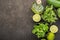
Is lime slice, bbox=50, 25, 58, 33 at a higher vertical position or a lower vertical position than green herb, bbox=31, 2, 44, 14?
lower

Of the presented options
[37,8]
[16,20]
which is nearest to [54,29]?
[37,8]

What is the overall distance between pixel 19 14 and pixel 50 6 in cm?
25

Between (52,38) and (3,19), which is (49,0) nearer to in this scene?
(52,38)

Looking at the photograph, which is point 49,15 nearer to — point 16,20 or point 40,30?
point 40,30

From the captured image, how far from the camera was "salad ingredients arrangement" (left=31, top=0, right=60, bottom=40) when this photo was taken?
4.00 feet

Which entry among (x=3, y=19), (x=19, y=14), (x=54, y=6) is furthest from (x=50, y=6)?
(x=3, y=19)

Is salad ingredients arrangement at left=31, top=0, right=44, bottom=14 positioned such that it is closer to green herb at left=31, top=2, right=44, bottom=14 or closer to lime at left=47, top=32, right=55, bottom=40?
green herb at left=31, top=2, right=44, bottom=14

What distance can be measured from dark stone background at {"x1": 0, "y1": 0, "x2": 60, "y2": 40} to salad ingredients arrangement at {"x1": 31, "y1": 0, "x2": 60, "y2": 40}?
6 centimetres

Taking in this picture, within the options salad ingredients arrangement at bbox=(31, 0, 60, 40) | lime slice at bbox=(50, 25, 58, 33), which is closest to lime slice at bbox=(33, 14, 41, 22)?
salad ingredients arrangement at bbox=(31, 0, 60, 40)

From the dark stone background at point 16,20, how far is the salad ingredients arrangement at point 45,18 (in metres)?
0.06

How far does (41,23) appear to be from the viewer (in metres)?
1.24

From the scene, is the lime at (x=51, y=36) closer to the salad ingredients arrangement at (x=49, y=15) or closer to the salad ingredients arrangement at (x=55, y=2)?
the salad ingredients arrangement at (x=49, y=15)

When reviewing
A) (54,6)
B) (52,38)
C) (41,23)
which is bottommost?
(52,38)

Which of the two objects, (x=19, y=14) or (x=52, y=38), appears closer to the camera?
(x=52, y=38)
